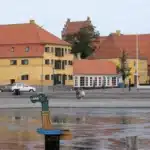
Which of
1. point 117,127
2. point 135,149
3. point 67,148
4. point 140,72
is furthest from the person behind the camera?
point 140,72

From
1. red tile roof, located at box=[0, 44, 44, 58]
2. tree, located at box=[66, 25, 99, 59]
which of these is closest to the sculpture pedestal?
red tile roof, located at box=[0, 44, 44, 58]

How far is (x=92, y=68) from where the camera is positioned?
109 m

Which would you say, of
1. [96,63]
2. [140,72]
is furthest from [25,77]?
[140,72]

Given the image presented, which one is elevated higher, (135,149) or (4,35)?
(4,35)

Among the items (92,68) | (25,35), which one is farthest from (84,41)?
(25,35)

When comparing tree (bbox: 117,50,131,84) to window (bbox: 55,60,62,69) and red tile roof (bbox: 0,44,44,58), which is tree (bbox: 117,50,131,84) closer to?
window (bbox: 55,60,62,69)

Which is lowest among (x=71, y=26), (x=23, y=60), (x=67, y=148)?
(x=67, y=148)

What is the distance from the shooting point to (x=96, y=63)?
11069cm

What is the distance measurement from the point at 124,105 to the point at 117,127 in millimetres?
17429

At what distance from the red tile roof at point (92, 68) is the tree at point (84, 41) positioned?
89.8ft

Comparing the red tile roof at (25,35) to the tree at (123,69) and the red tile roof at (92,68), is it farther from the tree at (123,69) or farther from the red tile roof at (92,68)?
the tree at (123,69)

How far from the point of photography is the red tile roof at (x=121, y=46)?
420ft

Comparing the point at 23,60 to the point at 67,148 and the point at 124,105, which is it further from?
the point at 67,148

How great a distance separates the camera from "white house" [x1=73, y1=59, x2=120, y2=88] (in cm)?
10569
